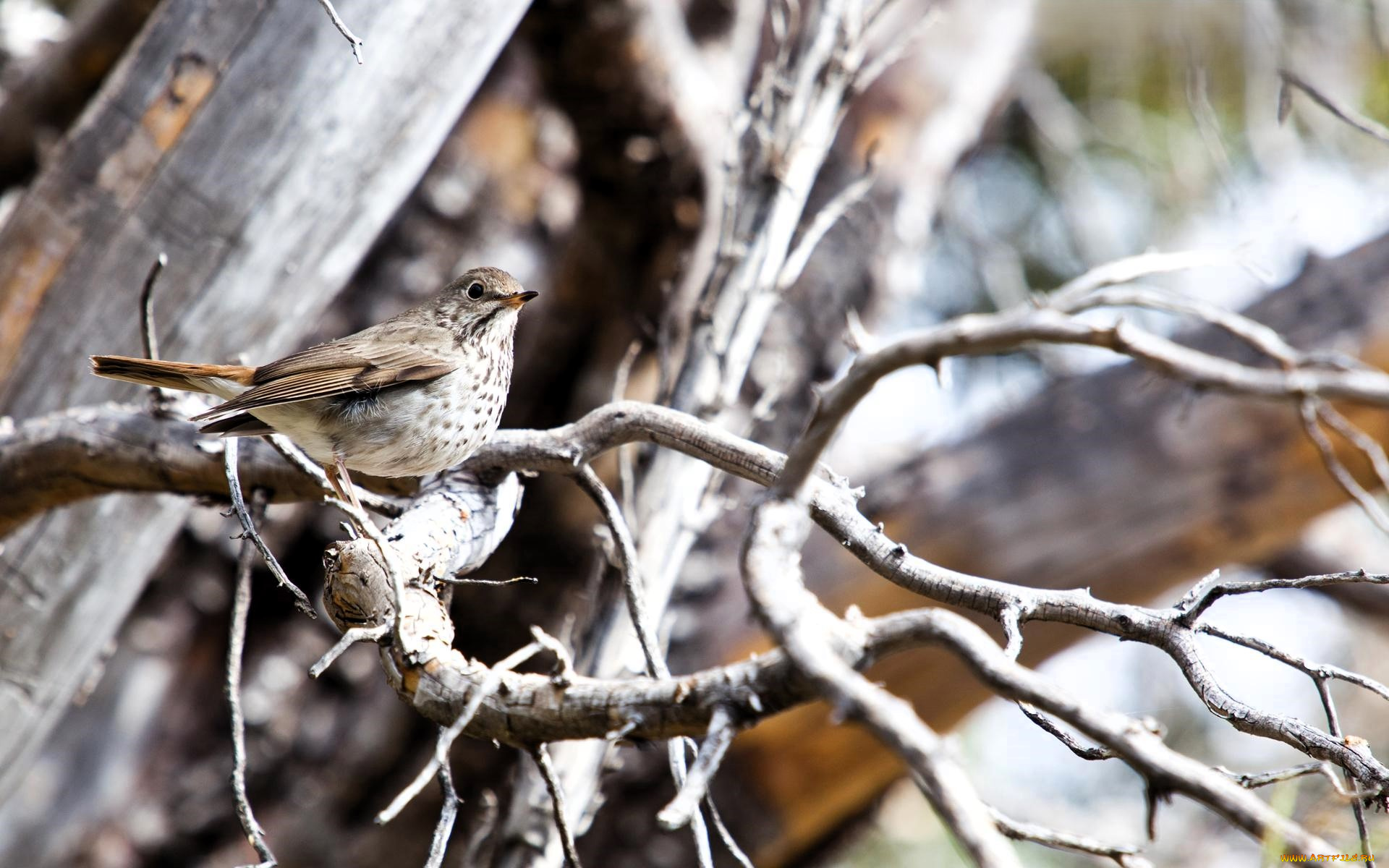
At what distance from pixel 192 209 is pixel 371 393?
2.44 feet

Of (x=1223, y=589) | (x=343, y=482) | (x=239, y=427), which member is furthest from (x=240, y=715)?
(x=1223, y=589)

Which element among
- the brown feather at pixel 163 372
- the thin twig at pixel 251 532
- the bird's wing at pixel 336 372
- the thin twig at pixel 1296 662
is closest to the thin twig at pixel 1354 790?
the thin twig at pixel 1296 662

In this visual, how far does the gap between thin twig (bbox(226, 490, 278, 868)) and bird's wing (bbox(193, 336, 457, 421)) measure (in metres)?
0.46

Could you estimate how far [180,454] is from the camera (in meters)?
2.48

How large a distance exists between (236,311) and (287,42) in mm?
748

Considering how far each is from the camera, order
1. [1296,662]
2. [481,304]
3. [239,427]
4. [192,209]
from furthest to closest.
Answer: [481,304] → [192,209] → [239,427] → [1296,662]

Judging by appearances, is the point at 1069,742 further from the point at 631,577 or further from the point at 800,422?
the point at 800,422

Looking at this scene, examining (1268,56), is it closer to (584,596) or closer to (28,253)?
(584,596)

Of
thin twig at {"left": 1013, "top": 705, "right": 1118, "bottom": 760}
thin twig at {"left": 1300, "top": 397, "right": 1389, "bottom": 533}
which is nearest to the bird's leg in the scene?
thin twig at {"left": 1013, "top": 705, "right": 1118, "bottom": 760}

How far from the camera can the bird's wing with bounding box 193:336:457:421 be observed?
253 centimetres

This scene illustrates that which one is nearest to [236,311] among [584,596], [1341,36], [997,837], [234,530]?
[584,596]

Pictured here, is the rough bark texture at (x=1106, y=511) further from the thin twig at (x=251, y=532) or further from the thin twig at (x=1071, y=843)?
the thin twig at (x=1071, y=843)

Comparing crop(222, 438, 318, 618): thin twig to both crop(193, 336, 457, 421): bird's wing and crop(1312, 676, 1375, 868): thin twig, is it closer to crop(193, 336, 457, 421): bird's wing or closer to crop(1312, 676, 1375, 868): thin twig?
crop(193, 336, 457, 421): bird's wing

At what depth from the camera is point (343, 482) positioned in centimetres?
250
